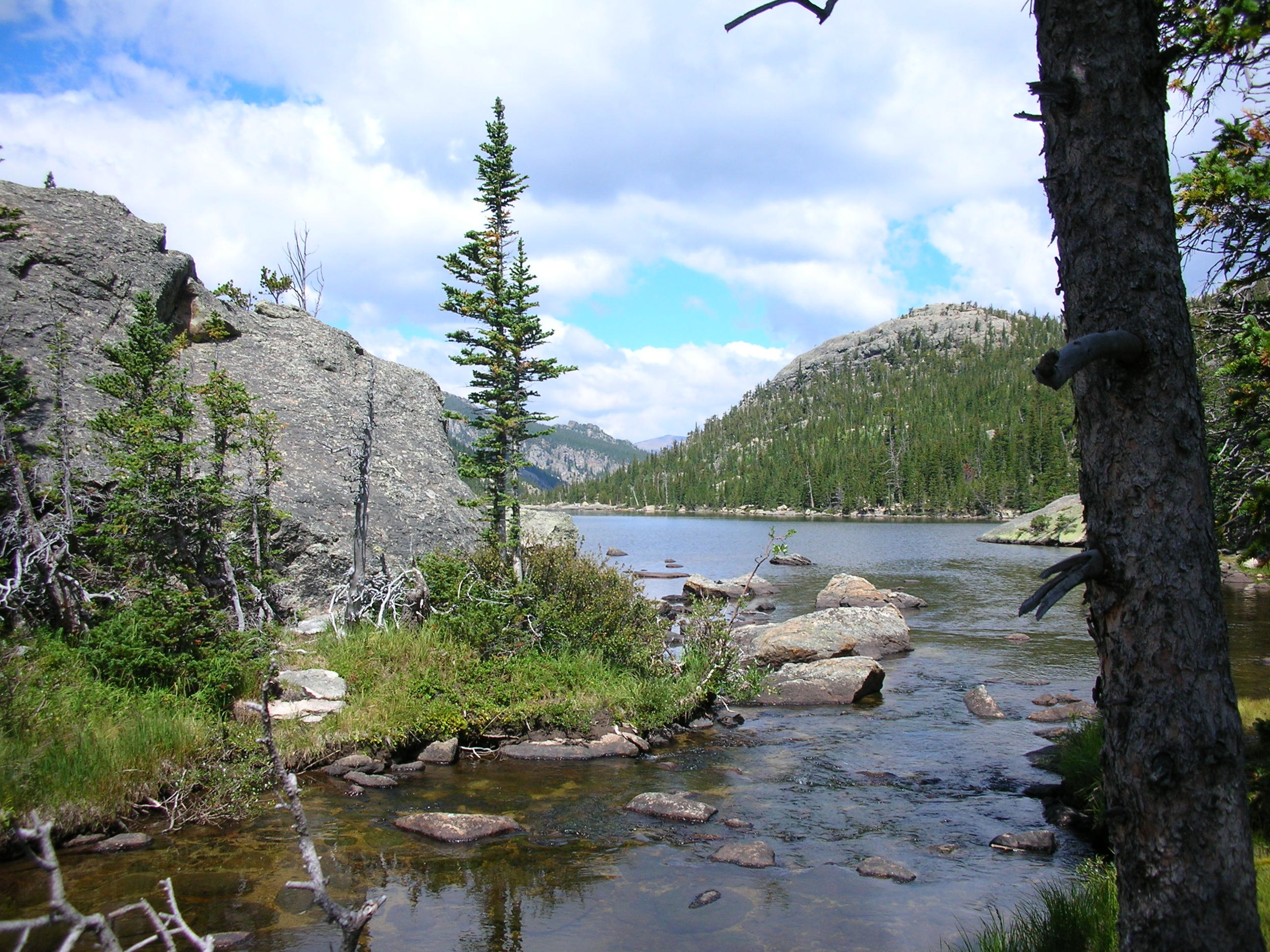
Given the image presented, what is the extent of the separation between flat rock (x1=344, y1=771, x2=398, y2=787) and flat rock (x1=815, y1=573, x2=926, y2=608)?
24.0 meters

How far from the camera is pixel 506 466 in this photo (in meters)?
17.7

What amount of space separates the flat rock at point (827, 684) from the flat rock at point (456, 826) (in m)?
9.20

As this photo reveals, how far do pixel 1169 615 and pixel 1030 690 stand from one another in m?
18.5

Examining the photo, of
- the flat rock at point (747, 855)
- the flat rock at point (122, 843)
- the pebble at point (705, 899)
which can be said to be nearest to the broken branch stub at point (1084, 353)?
the pebble at point (705, 899)

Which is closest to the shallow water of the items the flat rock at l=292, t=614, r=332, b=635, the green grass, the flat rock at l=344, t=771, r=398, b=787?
the flat rock at l=344, t=771, r=398, b=787

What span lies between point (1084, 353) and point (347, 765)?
1246 cm

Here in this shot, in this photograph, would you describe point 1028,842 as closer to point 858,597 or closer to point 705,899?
point 705,899

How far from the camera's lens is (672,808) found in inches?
452

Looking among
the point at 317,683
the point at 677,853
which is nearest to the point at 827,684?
the point at 677,853

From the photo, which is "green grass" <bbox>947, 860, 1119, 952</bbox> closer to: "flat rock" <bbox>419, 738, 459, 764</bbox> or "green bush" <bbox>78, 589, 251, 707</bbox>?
"flat rock" <bbox>419, 738, 459, 764</bbox>

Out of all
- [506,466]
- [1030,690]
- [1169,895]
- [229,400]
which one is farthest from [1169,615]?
[1030,690]

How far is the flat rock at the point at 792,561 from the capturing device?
55.8 m

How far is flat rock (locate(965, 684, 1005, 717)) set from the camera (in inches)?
691

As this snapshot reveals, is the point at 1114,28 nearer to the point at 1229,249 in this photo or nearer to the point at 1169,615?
the point at 1169,615
